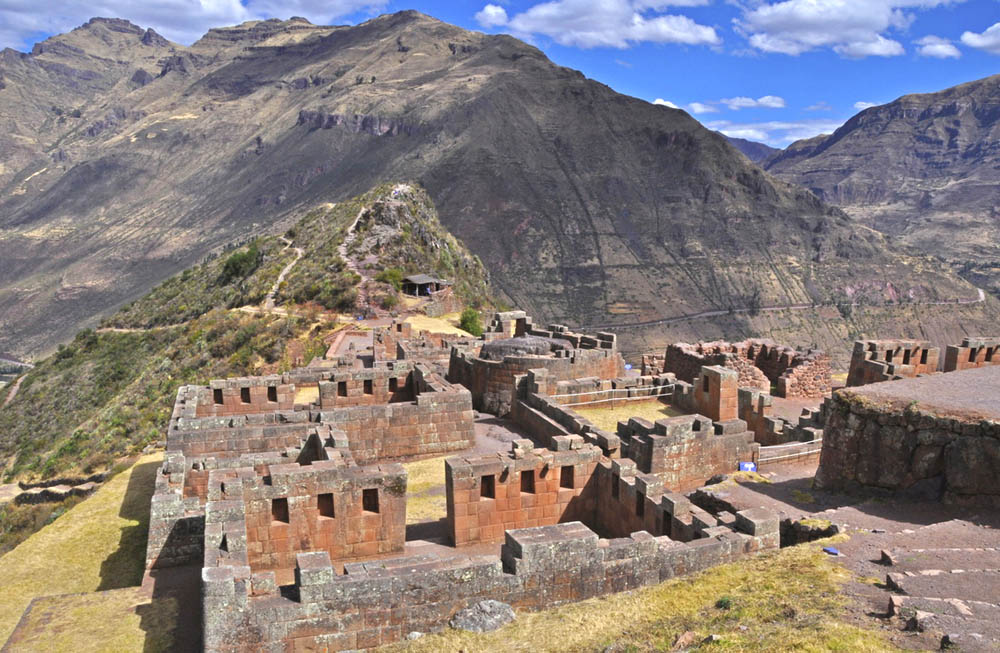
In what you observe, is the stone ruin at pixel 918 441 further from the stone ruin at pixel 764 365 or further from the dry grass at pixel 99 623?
the dry grass at pixel 99 623

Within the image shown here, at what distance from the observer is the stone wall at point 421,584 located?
999 centimetres

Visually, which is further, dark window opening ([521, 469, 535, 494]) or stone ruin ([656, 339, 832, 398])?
stone ruin ([656, 339, 832, 398])

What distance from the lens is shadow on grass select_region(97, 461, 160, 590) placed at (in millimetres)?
16281

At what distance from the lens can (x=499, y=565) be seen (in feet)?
36.6

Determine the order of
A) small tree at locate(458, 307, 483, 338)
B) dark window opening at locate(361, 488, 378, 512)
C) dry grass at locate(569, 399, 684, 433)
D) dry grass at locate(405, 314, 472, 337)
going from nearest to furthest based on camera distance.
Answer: dark window opening at locate(361, 488, 378, 512), dry grass at locate(569, 399, 684, 433), dry grass at locate(405, 314, 472, 337), small tree at locate(458, 307, 483, 338)

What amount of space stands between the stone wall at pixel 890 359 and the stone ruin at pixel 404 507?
8479mm

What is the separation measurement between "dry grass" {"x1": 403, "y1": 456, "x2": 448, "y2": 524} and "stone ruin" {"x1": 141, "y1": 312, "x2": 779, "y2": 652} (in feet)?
2.34

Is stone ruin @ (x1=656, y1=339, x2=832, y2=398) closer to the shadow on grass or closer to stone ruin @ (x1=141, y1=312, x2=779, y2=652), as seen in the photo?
stone ruin @ (x1=141, y1=312, x2=779, y2=652)

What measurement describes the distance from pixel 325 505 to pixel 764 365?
23303mm

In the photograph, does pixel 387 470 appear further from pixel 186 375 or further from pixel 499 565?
pixel 186 375

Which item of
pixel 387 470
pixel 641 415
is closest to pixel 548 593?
pixel 387 470

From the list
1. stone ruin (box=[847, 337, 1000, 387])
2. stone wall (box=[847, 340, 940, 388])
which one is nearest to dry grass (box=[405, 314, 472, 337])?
stone wall (box=[847, 340, 940, 388])

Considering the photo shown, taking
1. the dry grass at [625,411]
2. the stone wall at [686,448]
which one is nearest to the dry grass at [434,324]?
the dry grass at [625,411]

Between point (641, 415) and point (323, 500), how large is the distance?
506 inches
